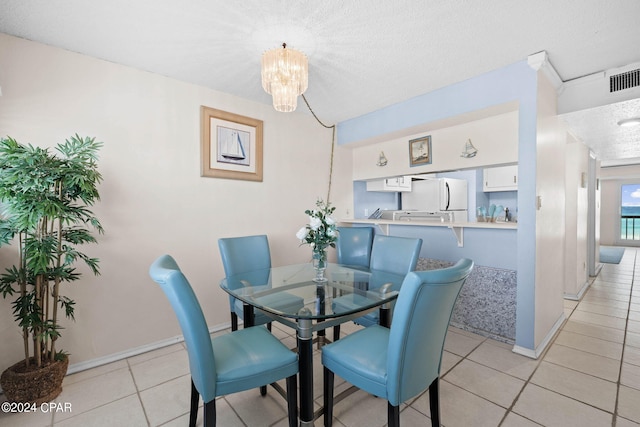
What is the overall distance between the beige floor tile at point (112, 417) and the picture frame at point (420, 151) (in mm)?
3287

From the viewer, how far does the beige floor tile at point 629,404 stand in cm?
165

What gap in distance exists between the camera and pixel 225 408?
175 centimetres

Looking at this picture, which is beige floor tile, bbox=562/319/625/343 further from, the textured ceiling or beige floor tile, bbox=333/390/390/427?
beige floor tile, bbox=333/390/390/427

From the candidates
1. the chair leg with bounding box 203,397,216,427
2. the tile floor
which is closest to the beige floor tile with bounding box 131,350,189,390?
the tile floor

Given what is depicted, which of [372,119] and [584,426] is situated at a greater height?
[372,119]

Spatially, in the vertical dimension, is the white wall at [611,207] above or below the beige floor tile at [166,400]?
above

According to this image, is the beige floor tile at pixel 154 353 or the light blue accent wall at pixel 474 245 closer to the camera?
the beige floor tile at pixel 154 353

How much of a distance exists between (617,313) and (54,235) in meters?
5.41

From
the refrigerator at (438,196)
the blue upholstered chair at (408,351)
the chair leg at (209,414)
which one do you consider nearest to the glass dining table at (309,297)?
the blue upholstered chair at (408,351)

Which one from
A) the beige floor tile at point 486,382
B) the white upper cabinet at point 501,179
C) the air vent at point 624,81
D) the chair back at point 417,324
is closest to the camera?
the chair back at point 417,324

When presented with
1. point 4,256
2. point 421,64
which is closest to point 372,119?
point 421,64

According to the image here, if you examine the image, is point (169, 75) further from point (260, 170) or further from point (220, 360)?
point (220, 360)

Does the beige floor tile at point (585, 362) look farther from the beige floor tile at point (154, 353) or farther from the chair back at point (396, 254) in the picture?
the beige floor tile at point (154, 353)

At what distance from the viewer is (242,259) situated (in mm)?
2475
